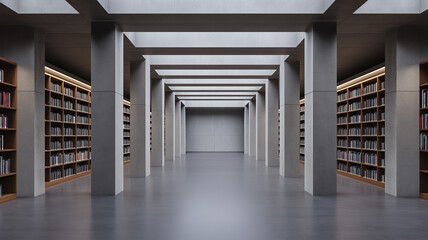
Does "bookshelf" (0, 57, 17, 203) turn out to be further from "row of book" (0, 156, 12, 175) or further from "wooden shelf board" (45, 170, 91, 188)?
"wooden shelf board" (45, 170, 91, 188)

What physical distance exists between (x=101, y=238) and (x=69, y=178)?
702 cm

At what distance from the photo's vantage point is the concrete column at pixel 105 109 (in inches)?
305

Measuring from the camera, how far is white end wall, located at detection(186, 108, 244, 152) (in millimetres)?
30359

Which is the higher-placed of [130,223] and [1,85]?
[1,85]

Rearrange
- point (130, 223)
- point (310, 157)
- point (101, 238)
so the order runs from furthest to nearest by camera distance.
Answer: point (310, 157) → point (130, 223) → point (101, 238)

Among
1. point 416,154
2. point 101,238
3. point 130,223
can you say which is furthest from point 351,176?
point 101,238

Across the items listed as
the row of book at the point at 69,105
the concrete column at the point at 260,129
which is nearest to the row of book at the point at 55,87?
the row of book at the point at 69,105

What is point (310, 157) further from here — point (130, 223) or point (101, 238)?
point (101, 238)

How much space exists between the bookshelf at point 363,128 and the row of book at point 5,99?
8968mm

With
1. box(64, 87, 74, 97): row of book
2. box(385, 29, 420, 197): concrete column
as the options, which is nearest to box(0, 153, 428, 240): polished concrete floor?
box(385, 29, 420, 197): concrete column

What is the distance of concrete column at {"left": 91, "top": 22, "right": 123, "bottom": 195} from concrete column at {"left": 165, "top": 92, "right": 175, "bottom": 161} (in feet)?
34.3

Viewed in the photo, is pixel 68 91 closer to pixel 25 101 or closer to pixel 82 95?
pixel 82 95

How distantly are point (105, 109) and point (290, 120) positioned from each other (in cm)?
595

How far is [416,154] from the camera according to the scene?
7.84 metres
